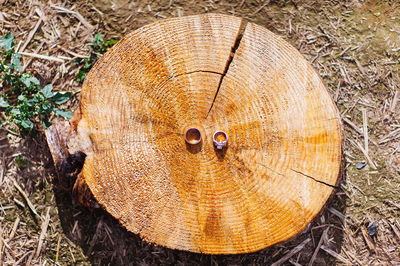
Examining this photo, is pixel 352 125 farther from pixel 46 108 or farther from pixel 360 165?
pixel 46 108

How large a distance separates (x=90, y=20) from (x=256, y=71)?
1994 millimetres

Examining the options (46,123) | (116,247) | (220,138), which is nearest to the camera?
(220,138)

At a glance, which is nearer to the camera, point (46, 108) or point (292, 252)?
point (46, 108)

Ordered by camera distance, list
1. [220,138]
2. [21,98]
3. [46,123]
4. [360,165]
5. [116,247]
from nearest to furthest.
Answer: [220,138] < [46,123] < [21,98] < [116,247] < [360,165]

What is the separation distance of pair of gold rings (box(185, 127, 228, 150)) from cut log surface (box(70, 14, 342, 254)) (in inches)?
1.5

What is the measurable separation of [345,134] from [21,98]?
10.7 feet

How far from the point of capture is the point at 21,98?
325 cm

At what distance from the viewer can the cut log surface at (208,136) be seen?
2.57 meters

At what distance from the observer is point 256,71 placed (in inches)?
104

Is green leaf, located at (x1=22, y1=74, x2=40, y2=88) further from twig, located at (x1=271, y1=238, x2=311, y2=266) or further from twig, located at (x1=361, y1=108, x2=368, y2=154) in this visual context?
twig, located at (x1=361, y1=108, x2=368, y2=154)

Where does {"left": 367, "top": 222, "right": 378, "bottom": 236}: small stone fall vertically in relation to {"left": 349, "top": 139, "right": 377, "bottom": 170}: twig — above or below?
below

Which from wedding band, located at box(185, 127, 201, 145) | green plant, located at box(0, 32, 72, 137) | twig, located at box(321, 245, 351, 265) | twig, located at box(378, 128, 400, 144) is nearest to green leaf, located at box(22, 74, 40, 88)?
green plant, located at box(0, 32, 72, 137)

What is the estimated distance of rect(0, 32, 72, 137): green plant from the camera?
3158mm

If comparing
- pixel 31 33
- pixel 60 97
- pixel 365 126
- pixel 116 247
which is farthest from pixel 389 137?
pixel 31 33
